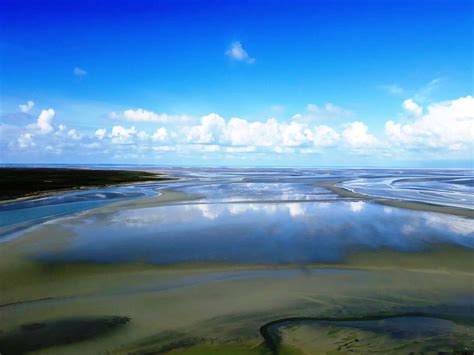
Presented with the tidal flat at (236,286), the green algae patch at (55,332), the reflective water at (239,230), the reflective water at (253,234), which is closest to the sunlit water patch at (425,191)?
the reflective water at (239,230)

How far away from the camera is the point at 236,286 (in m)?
8.16

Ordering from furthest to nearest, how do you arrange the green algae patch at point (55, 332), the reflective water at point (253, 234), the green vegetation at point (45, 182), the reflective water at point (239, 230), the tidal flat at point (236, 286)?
the green vegetation at point (45, 182) → the reflective water at point (239, 230) → the reflective water at point (253, 234) → the tidal flat at point (236, 286) → the green algae patch at point (55, 332)

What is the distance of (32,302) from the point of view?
7.29 meters

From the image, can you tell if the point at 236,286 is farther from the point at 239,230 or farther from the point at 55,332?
the point at 239,230

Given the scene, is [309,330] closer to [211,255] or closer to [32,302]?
[211,255]

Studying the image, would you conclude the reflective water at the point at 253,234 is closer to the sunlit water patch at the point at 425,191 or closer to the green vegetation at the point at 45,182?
the sunlit water patch at the point at 425,191

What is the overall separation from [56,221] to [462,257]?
16.4m

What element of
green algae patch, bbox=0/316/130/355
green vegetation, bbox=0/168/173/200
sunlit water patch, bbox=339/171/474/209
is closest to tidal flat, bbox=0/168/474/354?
green algae patch, bbox=0/316/130/355

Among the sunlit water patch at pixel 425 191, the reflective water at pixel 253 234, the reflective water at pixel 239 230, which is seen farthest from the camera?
the sunlit water patch at pixel 425 191

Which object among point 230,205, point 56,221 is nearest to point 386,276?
point 230,205

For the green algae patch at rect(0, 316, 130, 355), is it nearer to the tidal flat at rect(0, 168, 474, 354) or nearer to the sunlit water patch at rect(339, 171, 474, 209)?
the tidal flat at rect(0, 168, 474, 354)

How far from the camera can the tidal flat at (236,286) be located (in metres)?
5.84

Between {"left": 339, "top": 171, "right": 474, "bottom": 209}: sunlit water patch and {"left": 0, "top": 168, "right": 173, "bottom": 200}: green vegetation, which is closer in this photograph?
{"left": 339, "top": 171, "right": 474, "bottom": 209}: sunlit water patch

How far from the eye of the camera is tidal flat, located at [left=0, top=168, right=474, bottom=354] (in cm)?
584
